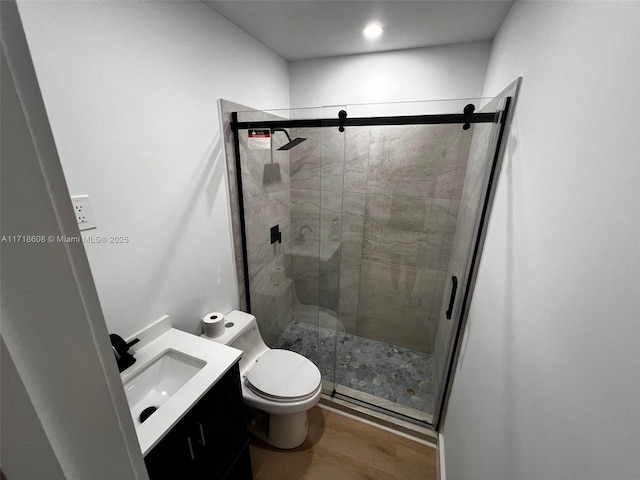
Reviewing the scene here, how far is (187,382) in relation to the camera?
1.06 meters

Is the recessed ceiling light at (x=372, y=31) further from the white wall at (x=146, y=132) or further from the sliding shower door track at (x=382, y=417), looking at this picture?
the sliding shower door track at (x=382, y=417)

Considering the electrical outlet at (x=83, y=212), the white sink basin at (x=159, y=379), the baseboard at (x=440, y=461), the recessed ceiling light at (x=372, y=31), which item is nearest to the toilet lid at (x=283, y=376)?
the white sink basin at (x=159, y=379)

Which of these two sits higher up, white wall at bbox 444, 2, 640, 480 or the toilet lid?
white wall at bbox 444, 2, 640, 480

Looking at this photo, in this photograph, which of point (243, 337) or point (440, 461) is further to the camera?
point (243, 337)

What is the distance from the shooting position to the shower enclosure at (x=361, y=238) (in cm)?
170

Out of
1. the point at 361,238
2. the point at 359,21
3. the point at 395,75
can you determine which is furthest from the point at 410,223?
the point at 359,21

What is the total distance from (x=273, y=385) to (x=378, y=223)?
1402 millimetres

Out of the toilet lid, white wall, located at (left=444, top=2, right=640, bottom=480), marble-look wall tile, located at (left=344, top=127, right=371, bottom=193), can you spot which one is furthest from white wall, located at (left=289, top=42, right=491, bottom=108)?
the toilet lid

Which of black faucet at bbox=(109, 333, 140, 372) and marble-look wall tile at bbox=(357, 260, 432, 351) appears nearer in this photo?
black faucet at bbox=(109, 333, 140, 372)

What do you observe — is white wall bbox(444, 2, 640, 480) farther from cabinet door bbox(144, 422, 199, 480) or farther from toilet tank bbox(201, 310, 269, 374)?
toilet tank bbox(201, 310, 269, 374)

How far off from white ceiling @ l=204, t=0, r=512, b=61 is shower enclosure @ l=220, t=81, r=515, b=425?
384 mm

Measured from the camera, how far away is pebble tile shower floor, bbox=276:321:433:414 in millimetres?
1958

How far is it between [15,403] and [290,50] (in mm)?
2231

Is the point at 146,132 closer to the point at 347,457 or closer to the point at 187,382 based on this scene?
the point at 187,382
